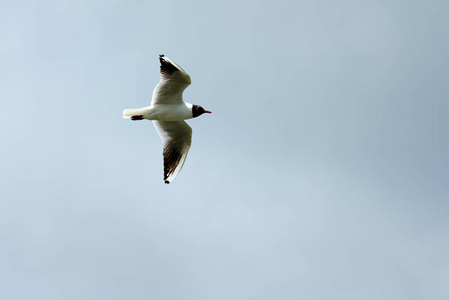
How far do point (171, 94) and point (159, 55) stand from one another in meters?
1.40

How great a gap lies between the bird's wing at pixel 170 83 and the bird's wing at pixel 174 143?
4.09ft

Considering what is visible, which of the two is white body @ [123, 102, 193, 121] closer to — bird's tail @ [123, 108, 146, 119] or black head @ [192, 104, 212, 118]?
bird's tail @ [123, 108, 146, 119]

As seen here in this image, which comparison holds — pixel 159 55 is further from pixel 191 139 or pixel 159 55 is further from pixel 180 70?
pixel 191 139

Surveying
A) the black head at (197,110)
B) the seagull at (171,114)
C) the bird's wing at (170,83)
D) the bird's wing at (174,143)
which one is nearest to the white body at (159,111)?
the seagull at (171,114)

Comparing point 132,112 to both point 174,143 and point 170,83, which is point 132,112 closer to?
point 170,83

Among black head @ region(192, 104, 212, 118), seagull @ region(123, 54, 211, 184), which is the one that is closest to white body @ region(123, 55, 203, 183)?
seagull @ region(123, 54, 211, 184)

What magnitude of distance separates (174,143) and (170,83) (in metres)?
2.53

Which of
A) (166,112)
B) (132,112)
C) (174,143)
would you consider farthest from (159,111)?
(174,143)

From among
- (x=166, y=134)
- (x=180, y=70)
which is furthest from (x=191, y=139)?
(x=180, y=70)

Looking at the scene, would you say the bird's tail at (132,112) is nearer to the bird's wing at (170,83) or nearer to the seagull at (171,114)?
the seagull at (171,114)

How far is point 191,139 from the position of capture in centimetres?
2383

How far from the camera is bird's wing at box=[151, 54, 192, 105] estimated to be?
21.6m

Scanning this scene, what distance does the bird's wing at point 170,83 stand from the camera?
21.6 m

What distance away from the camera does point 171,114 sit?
22688 millimetres
